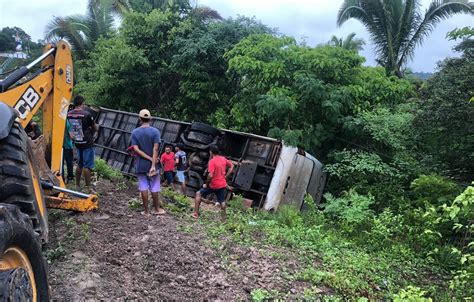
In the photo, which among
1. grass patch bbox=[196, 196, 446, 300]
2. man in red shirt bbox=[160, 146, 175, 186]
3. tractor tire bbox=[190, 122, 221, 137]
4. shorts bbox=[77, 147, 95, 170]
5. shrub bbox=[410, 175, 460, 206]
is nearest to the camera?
grass patch bbox=[196, 196, 446, 300]

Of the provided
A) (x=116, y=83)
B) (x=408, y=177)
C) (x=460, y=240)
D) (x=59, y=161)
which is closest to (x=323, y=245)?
(x=460, y=240)

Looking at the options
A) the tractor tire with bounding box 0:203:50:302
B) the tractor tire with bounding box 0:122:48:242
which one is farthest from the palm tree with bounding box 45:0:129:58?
the tractor tire with bounding box 0:203:50:302

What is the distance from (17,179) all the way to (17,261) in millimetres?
1001

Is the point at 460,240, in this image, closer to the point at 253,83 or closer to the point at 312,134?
the point at 312,134

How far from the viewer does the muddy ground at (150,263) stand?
4227 mm

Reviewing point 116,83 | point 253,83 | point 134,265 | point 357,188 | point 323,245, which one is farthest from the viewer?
point 116,83

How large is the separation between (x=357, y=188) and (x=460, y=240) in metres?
3.74

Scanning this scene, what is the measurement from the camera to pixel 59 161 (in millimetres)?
5492

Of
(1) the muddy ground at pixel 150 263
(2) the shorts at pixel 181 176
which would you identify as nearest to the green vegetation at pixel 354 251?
(1) the muddy ground at pixel 150 263

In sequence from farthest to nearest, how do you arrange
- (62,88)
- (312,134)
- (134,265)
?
(312,134)
(62,88)
(134,265)

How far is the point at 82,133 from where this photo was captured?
7.16m

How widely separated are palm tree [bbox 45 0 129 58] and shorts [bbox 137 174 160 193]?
17936mm

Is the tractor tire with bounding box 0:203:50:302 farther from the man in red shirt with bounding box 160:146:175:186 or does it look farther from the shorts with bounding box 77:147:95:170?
the man in red shirt with bounding box 160:146:175:186

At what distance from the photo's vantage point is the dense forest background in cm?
768
